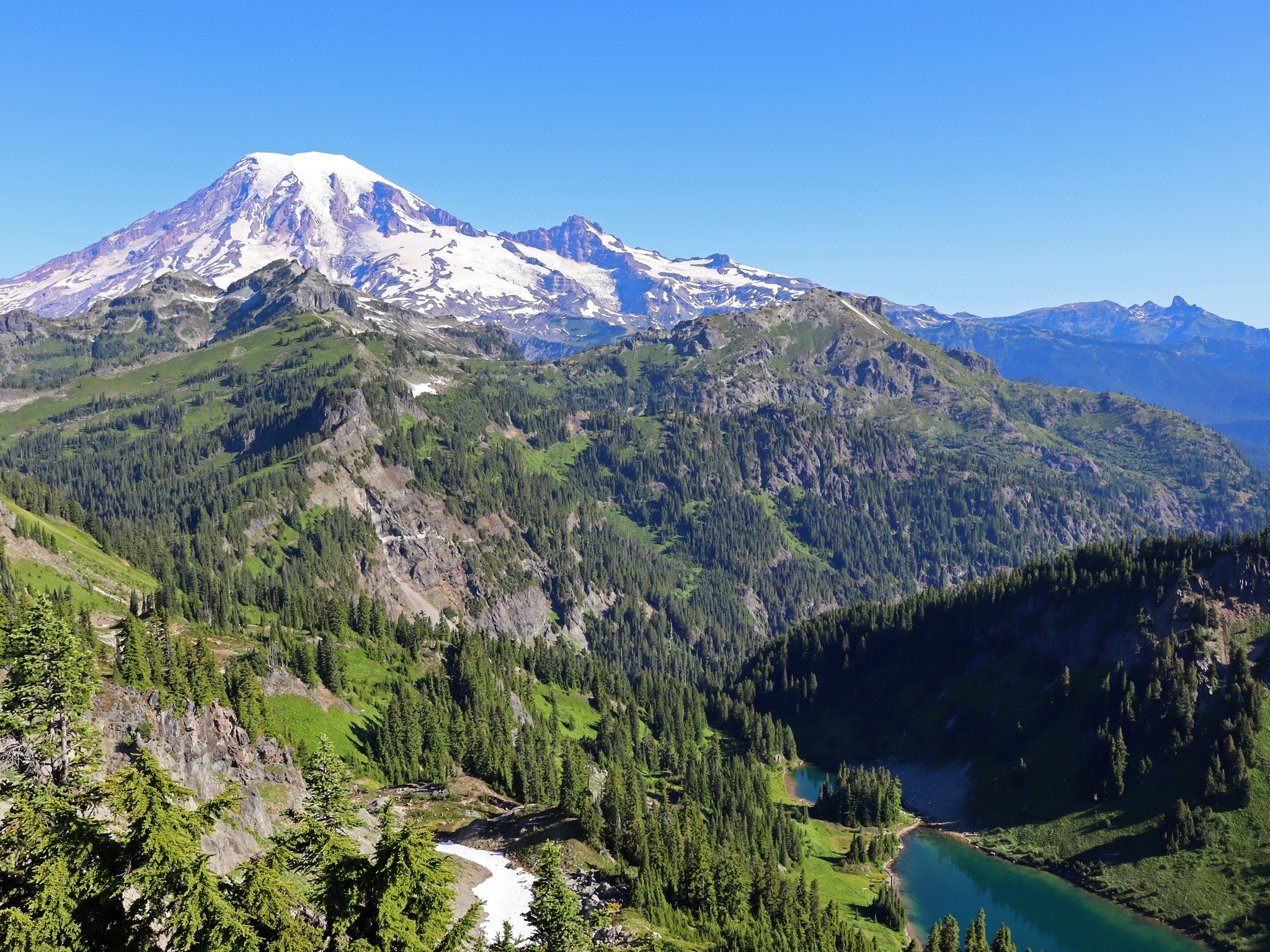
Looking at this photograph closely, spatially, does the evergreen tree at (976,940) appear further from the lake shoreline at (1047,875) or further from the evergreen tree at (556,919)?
the evergreen tree at (556,919)

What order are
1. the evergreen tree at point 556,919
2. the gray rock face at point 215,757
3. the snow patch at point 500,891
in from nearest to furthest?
the evergreen tree at point 556,919, the gray rock face at point 215,757, the snow patch at point 500,891

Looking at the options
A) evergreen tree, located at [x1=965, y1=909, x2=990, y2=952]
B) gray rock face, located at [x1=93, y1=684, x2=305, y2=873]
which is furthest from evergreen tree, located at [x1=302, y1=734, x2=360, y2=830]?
evergreen tree, located at [x1=965, y1=909, x2=990, y2=952]

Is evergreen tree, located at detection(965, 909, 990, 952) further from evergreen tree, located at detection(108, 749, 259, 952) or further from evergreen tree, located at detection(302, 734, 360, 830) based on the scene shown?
evergreen tree, located at detection(108, 749, 259, 952)

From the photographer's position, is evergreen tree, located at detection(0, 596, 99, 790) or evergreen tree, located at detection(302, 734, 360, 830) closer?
evergreen tree, located at detection(0, 596, 99, 790)

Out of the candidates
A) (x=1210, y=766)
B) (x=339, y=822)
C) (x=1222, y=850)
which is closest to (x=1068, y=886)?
(x=1222, y=850)

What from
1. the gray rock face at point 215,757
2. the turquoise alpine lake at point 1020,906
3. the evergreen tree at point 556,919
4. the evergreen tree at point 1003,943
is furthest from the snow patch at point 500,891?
the turquoise alpine lake at point 1020,906

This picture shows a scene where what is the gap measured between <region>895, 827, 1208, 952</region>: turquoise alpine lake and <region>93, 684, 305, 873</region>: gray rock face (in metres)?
112

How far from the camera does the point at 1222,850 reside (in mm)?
162000

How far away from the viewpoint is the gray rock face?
243 feet

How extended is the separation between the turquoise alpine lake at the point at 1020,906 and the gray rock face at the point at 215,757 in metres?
112

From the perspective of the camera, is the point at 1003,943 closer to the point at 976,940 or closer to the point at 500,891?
the point at 976,940

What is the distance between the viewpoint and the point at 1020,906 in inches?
6432

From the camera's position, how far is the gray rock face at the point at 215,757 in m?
74.0

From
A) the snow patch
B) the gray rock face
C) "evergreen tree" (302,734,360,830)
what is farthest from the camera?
the snow patch
